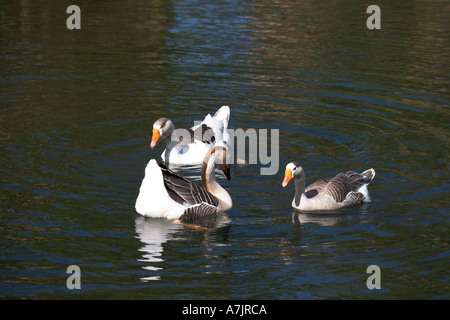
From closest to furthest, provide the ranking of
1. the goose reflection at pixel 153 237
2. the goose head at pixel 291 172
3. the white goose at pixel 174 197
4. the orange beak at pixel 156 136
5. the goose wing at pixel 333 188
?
the goose reflection at pixel 153 237, the white goose at pixel 174 197, the goose head at pixel 291 172, the goose wing at pixel 333 188, the orange beak at pixel 156 136

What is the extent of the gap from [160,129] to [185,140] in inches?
25.3

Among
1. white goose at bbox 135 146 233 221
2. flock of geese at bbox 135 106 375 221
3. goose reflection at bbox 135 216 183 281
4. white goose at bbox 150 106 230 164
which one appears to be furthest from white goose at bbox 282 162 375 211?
white goose at bbox 150 106 230 164

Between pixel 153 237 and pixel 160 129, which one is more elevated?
pixel 160 129

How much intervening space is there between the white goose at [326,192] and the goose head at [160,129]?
11.5 ft

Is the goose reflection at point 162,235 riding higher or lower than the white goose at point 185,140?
lower

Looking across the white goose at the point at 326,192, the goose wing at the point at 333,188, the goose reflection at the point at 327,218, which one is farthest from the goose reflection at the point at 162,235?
the goose wing at the point at 333,188

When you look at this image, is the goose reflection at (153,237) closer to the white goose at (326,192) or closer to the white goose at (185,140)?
the white goose at (326,192)

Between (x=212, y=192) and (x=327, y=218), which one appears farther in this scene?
(x=212, y=192)

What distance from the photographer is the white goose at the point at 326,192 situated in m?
14.0

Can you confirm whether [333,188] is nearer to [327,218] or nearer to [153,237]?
[327,218]

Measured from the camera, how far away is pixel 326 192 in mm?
14141

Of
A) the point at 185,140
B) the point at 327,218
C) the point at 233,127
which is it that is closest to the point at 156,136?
the point at 185,140
